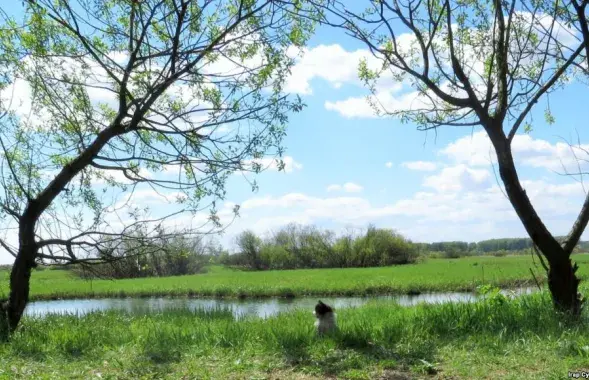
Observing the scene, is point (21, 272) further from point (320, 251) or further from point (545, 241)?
point (320, 251)

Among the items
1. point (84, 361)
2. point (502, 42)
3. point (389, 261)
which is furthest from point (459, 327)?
point (389, 261)

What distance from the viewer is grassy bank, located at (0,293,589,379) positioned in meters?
5.54

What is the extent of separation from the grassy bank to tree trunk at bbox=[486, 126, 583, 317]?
0.32m

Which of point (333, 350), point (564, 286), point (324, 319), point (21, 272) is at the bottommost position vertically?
point (333, 350)

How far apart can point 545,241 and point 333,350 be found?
3420mm

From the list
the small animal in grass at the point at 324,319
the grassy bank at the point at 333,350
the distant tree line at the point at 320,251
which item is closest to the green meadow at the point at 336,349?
the grassy bank at the point at 333,350

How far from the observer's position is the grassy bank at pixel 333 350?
5.54m

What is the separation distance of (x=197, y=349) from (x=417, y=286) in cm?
2511

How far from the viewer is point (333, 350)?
20.9 ft

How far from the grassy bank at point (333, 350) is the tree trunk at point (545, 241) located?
323 millimetres

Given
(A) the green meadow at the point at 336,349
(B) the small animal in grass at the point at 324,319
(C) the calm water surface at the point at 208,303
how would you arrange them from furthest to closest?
(C) the calm water surface at the point at 208,303 → (B) the small animal in grass at the point at 324,319 → (A) the green meadow at the point at 336,349

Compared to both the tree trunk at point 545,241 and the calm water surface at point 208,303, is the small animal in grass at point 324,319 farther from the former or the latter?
the calm water surface at point 208,303

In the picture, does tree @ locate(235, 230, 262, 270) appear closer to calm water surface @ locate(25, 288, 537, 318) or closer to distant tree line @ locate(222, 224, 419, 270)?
distant tree line @ locate(222, 224, 419, 270)

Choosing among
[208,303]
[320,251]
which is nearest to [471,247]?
[320,251]
